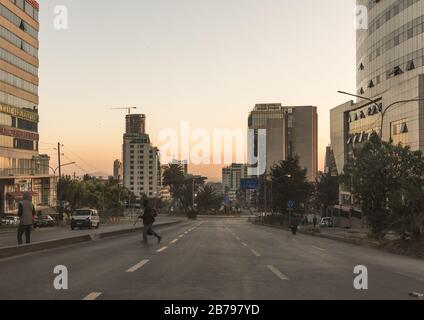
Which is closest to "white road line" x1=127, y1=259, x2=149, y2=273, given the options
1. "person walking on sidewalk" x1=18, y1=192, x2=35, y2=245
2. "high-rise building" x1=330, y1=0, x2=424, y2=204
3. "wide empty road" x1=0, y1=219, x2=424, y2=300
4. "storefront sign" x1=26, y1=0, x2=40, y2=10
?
"wide empty road" x1=0, y1=219, x2=424, y2=300

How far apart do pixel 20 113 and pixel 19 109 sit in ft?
2.16

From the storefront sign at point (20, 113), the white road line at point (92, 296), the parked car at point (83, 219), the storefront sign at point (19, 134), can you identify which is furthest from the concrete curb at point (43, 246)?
the storefront sign at point (20, 113)

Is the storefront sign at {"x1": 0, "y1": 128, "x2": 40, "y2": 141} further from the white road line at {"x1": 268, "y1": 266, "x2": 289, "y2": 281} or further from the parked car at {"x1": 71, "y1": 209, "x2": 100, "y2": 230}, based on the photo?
the white road line at {"x1": 268, "y1": 266, "x2": 289, "y2": 281}

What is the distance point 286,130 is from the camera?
179 m

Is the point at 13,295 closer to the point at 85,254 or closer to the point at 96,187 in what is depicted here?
the point at 85,254

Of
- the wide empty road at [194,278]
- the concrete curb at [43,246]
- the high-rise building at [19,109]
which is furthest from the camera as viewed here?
the high-rise building at [19,109]

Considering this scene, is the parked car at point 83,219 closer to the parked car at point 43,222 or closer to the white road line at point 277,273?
the parked car at point 43,222

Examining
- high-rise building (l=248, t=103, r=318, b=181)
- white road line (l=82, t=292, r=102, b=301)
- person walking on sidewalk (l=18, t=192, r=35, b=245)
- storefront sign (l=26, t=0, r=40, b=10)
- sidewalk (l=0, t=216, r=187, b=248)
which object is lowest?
sidewalk (l=0, t=216, r=187, b=248)

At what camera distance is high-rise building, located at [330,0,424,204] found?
7062 cm

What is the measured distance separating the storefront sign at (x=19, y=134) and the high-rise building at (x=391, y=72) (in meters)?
50.2

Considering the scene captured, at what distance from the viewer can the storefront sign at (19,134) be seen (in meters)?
78.9

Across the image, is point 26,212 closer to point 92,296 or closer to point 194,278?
point 194,278
